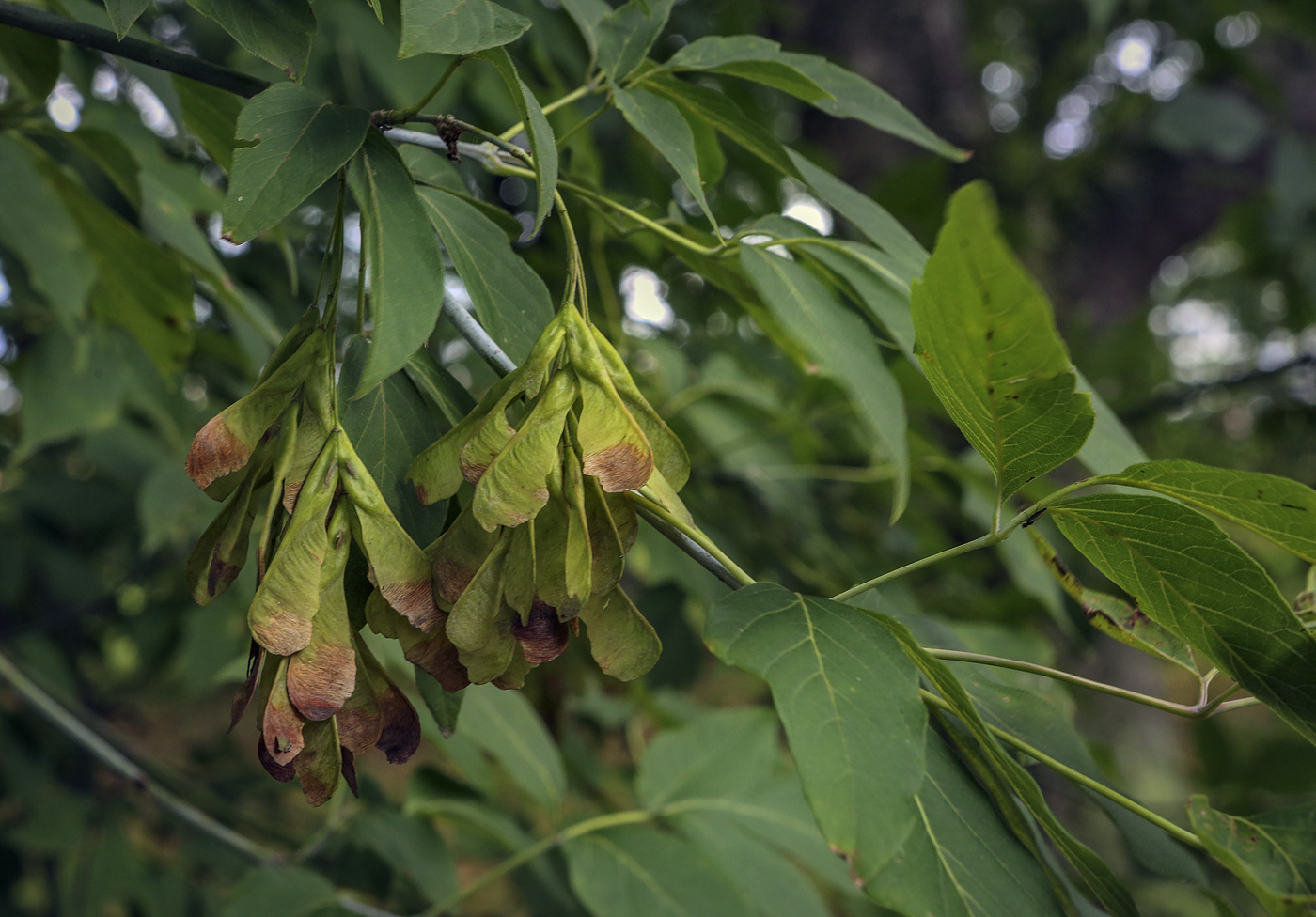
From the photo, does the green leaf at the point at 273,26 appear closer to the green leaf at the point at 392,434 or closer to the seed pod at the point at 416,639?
the green leaf at the point at 392,434

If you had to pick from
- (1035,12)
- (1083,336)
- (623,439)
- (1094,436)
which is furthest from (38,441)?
(1035,12)

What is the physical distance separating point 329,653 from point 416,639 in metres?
0.04

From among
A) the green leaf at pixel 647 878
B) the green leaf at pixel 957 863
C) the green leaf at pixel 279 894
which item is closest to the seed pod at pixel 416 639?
the green leaf at pixel 957 863

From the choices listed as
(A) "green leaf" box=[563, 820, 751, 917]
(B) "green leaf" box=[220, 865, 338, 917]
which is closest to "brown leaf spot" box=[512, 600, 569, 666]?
(A) "green leaf" box=[563, 820, 751, 917]

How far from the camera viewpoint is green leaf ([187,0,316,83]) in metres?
0.47

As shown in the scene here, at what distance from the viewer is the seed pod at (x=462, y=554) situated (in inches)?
17.0

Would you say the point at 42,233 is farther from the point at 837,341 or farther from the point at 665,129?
the point at 837,341

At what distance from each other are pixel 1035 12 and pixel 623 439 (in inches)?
137

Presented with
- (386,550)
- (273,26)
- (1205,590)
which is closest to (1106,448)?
(1205,590)

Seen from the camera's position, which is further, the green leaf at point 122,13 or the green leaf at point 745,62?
the green leaf at point 745,62

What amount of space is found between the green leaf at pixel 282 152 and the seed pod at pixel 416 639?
187mm

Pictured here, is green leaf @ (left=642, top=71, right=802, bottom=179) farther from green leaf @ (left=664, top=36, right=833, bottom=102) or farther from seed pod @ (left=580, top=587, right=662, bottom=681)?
seed pod @ (left=580, top=587, right=662, bottom=681)

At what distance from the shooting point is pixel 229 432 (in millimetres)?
437

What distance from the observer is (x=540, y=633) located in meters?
0.43
